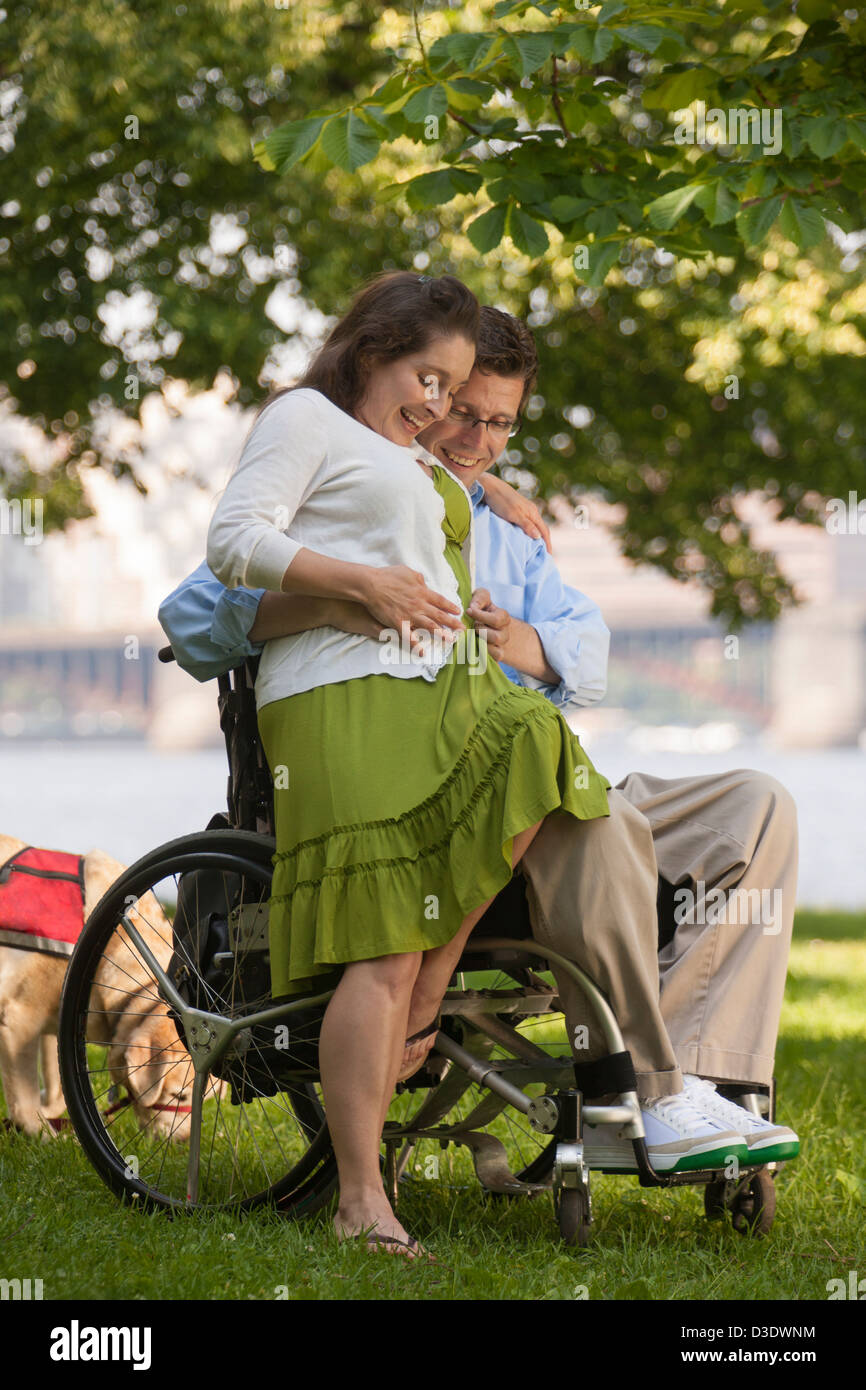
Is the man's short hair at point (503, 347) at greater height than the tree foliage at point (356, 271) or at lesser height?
lesser

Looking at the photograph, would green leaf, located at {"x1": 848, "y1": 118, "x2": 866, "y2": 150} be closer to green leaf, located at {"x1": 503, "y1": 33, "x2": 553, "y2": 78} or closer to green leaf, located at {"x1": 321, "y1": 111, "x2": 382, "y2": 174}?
green leaf, located at {"x1": 503, "y1": 33, "x2": 553, "y2": 78}

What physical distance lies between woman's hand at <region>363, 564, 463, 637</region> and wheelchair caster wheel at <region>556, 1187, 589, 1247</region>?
1058 millimetres

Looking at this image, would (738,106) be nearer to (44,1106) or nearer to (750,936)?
(750,936)

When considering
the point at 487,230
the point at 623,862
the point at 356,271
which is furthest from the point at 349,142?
the point at 356,271

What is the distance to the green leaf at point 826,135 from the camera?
353 cm

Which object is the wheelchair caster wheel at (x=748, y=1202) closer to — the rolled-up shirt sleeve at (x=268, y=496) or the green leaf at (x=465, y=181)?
the rolled-up shirt sleeve at (x=268, y=496)

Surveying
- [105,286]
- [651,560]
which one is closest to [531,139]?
[105,286]

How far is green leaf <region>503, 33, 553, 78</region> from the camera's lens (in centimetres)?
352

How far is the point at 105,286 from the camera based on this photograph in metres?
9.58

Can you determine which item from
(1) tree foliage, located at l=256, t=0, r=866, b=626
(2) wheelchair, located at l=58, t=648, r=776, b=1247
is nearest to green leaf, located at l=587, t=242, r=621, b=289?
(1) tree foliage, located at l=256, t=0, r=866, b=626

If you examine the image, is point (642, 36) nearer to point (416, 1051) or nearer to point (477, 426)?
point (477, 426)

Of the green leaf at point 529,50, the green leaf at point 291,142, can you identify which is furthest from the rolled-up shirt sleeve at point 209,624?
the green leaf at point 529,50

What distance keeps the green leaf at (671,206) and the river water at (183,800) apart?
4.58ft

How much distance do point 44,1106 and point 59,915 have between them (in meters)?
0.50
